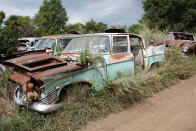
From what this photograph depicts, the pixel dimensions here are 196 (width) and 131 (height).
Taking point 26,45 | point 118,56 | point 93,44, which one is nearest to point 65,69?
point 93,44

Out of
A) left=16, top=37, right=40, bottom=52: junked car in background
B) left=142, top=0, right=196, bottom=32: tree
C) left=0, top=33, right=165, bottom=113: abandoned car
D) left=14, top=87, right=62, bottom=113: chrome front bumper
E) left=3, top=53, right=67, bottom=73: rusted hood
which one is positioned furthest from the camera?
left=142, top=0, right=196, bottom=32: tree

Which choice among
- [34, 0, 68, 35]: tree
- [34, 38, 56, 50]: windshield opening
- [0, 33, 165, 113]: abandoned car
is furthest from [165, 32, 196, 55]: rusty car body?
[34, 0, 68, 35]: tree

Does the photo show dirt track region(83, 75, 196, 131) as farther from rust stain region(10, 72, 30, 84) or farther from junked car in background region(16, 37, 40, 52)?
junked car in background region(16, 37, 40, 52)

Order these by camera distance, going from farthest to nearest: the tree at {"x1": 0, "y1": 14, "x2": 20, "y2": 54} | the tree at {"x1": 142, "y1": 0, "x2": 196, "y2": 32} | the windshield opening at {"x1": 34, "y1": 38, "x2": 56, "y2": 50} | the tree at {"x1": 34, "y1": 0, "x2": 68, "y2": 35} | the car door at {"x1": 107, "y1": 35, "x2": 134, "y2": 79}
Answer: the tree at {"x1": 34, "y1": 0, "x2": 68, "y2": 35} < the tree at {"x1": 142, "y1": 0, "x2": 196, "y2": 32} < the windshield opening at {"x1": 34, "y1": 38, "x2": 56, "y2": 50} < the tree at {"x1": 0, "y1": 14, "x2": 20, "y2": 54} < the car door at {"x1": 107, "y1": 35, "x2": 134, "y2": 79}

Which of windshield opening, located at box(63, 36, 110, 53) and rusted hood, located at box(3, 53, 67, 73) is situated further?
windshield opening, located at box(63, 36, 110, 53)

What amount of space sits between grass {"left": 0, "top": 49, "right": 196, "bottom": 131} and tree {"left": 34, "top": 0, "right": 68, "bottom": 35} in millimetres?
16437

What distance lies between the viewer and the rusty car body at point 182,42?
825 centimetres

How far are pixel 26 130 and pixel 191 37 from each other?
10996 millimetres

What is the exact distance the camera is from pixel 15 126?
112 inches

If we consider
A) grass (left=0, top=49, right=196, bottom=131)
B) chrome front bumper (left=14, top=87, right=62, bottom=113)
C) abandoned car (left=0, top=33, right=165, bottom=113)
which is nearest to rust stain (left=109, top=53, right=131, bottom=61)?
abandoned car (left=0, top=33, right=165, bottom=113)

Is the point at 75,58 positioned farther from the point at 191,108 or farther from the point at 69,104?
the point at 191,108

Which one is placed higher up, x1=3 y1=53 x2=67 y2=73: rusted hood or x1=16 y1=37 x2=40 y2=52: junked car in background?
x1=16 y1=37 x2=40 y2=52: junked car in background

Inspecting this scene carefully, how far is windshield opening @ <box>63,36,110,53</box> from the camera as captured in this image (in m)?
4.21

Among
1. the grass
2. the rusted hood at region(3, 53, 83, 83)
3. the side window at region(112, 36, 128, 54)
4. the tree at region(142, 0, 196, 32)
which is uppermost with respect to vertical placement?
the tree at region(142, 0, 196, 32)
